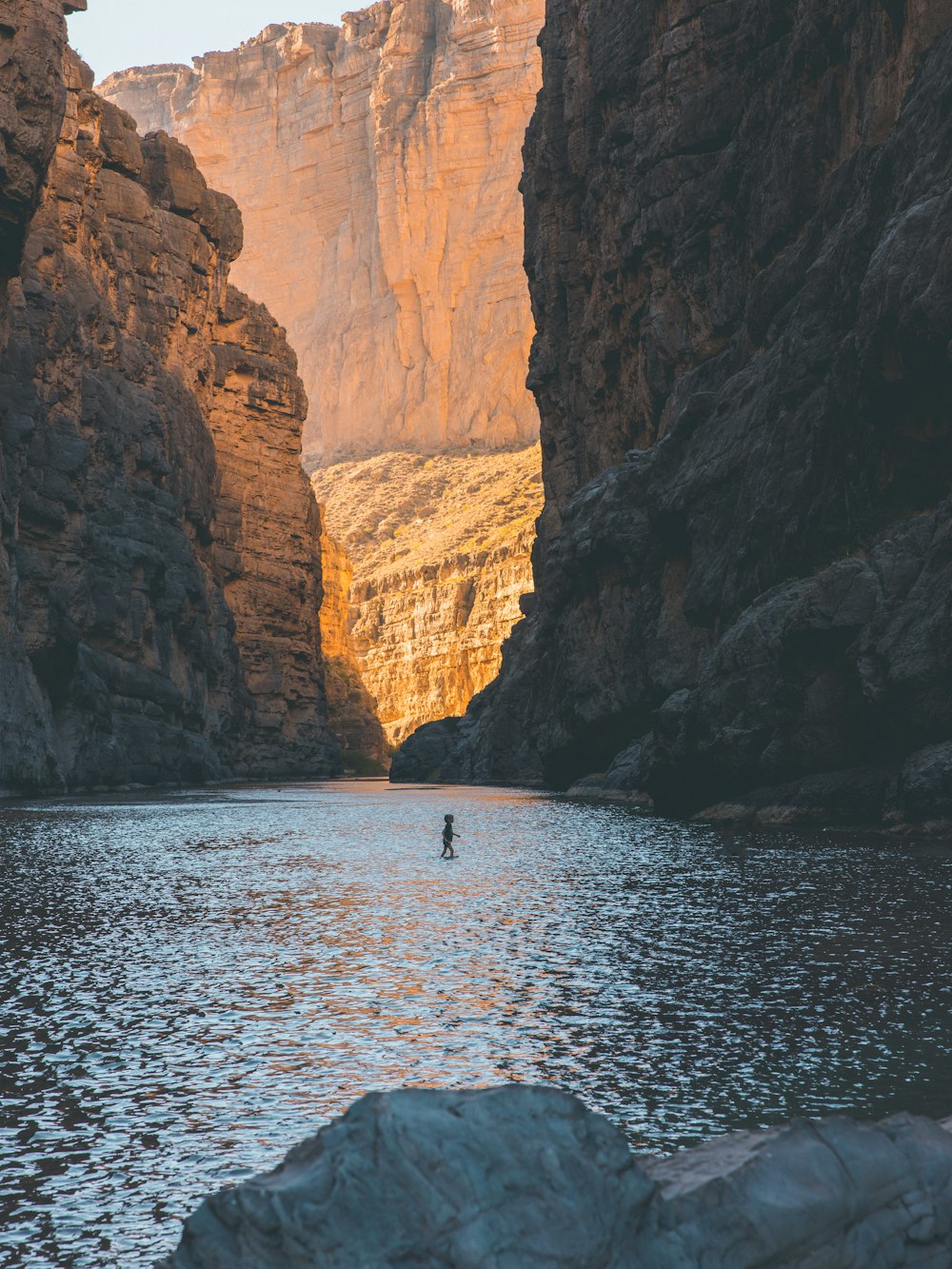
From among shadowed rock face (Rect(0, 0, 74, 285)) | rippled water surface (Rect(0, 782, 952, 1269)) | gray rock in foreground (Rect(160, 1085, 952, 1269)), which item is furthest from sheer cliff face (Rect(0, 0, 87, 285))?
gray rock in foreground (Rect(160, 1085, 952, 1269))

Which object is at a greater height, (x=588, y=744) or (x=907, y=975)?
(x=588, y=744)

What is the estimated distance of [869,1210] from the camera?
5.40m

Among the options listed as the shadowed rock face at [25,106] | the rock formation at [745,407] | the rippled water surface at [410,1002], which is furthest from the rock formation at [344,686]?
the rippled water surface at [410,1002]

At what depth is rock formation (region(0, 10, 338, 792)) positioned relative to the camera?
179 ft

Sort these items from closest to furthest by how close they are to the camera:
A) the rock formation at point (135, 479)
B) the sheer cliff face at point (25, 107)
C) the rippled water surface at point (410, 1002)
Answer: the rippled water surface at point (410, 1002)
the sheer cliff face at point (25, 107)
the rock formation at point (135, 479)

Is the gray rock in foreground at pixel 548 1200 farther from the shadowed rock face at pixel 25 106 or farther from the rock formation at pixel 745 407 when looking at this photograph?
the shadowed rock face at pixel 25 106

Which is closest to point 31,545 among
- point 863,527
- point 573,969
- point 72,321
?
point 72,321

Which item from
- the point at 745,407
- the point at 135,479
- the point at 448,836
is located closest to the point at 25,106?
the point at 745,407

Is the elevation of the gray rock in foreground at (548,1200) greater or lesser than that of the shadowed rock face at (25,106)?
lesser

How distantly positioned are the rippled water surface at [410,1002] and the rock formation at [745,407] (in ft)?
26.2

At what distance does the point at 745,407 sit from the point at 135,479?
4552cm

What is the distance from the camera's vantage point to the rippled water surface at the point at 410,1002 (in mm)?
8281

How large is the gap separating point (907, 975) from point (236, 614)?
103m

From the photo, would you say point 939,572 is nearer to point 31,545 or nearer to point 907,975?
point 907,975
